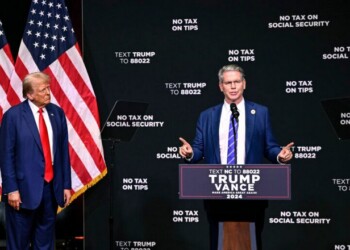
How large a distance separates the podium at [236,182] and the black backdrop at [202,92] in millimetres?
1988

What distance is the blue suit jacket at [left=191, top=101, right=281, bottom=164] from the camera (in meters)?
4.39

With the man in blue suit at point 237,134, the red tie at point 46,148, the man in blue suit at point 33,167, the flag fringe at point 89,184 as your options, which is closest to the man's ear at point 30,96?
the man in blue suit at point 33,167

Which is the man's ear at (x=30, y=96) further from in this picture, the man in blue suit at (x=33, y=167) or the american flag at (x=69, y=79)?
the american flag at (x=69, y=79)

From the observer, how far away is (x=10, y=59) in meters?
5.98

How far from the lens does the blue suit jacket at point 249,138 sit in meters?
4.39

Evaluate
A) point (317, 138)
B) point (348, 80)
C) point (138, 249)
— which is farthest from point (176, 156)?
point (348, 80)

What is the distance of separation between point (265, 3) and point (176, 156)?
1.80 meters

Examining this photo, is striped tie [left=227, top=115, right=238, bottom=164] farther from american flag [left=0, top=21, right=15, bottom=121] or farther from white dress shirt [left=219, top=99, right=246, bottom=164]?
american flag [left=0, top=21, right=15, bottom=121]

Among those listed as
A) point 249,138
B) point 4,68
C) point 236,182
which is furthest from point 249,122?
point 4,68

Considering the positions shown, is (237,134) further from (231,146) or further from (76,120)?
(76,120)

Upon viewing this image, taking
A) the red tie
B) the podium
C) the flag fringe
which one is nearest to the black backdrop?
the flag fringe

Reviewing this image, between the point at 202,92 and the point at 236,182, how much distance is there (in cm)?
216

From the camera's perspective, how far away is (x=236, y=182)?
3.93m

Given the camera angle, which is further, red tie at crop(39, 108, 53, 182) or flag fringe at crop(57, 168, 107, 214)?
flag fringe at crop(57, 168, 107, 214)
